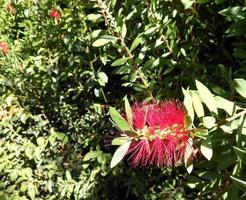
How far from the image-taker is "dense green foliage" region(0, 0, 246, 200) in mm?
2092

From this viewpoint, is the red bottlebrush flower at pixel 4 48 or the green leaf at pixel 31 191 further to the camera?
the red bottlebrush flower at pixel 4 48

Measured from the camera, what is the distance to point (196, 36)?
7.50 ft

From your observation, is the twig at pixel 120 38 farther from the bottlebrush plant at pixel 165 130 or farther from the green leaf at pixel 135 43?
the bottlebrush plant at pixel 165 130

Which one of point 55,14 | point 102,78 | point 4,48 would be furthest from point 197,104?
point 4,48

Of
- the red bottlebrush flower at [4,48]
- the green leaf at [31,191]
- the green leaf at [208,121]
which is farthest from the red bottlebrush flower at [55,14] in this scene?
the green leaf at [208,121]

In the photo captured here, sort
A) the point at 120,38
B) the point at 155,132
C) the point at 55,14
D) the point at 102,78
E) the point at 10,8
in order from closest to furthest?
the point at 155,132
the point at 120,38
the point at 102,78
the point at 55,14
the point at 10,8

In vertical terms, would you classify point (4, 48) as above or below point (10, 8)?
below

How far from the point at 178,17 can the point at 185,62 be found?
12.1 inches

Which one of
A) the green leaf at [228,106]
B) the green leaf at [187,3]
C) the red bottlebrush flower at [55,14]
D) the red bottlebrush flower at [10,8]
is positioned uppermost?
the red bottlebrush flower at [10,8]

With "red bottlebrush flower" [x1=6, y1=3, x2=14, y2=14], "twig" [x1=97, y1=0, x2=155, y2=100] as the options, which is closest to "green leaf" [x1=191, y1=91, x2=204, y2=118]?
"twig" [x1=97, y1=0, x2=155, y2=100]

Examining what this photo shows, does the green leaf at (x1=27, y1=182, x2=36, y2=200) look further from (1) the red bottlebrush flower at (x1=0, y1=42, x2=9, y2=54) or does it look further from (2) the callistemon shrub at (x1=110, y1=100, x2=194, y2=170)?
(2) the callistemon shrub at (x1=110, y1=100, x2=194, y2=170)

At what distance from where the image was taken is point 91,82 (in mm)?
2398

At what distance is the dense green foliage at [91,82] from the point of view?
209 centimetres

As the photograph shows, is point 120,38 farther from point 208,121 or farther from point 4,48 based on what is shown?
point 4,48
